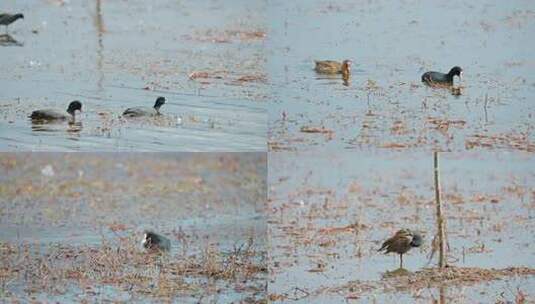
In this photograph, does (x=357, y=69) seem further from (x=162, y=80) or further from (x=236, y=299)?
(x=236, y=299)

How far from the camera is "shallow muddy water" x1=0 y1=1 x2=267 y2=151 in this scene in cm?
805

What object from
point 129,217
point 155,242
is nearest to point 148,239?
point 155,242

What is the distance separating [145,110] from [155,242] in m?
1.07

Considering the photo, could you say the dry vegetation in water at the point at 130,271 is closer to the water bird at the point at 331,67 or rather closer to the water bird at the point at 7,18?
the water bird at the point at 331,67

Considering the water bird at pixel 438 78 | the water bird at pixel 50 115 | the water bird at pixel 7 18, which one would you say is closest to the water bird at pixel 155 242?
the water bird at pixel 50 115

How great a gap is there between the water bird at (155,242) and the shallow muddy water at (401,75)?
1171mm

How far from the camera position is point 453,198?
8.95m

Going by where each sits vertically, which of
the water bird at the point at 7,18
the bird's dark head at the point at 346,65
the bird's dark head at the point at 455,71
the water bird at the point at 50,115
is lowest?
the water bird at the point at 50,115

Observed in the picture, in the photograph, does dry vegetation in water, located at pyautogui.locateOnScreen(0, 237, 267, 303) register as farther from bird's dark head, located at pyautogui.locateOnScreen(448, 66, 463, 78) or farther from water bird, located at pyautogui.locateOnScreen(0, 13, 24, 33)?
water bird, located at pyautogui.locateOnScreen(0, 13, 24, 33)

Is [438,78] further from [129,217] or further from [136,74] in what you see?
[129,217]

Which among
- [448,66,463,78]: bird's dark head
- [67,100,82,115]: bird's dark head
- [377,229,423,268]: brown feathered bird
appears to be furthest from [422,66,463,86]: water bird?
[67,100,82,115]: bird's dark head

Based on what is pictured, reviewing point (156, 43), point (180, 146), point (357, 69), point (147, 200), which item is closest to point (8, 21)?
point (156, 43)

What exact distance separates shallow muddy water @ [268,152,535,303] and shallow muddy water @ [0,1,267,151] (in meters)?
0.70

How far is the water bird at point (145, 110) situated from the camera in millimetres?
8164
